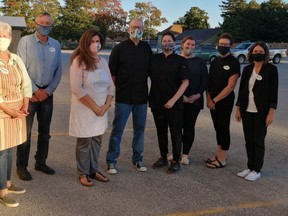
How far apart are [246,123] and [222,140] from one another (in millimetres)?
528

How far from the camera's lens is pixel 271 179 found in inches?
191

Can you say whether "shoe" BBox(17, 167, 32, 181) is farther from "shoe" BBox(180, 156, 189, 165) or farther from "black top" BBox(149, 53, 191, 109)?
"shoe" BBox(180, 156, 189, 165)

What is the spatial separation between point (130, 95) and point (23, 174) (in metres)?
1.73

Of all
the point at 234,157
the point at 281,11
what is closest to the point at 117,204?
the point at 234,157

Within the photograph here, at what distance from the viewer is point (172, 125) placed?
496 centimetres

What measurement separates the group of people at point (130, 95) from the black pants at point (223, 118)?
1 centimetres

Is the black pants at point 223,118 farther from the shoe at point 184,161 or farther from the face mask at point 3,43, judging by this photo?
the face mask at point 3,43

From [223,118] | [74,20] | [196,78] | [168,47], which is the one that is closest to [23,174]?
[168,47]

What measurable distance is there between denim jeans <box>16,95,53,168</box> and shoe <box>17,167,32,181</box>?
0.17 feet

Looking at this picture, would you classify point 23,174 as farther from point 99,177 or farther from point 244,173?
point 244,173

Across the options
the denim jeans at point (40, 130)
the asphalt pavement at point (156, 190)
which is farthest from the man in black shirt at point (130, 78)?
the denim jeans at point (40, 130)

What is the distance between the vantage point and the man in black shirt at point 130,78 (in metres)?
4.68

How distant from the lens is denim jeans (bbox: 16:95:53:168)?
4488mm

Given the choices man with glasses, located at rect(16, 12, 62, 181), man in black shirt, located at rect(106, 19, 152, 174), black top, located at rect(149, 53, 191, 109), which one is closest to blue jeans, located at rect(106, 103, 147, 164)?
man in black shirt, located at rect(106, 19, 152, 174)
